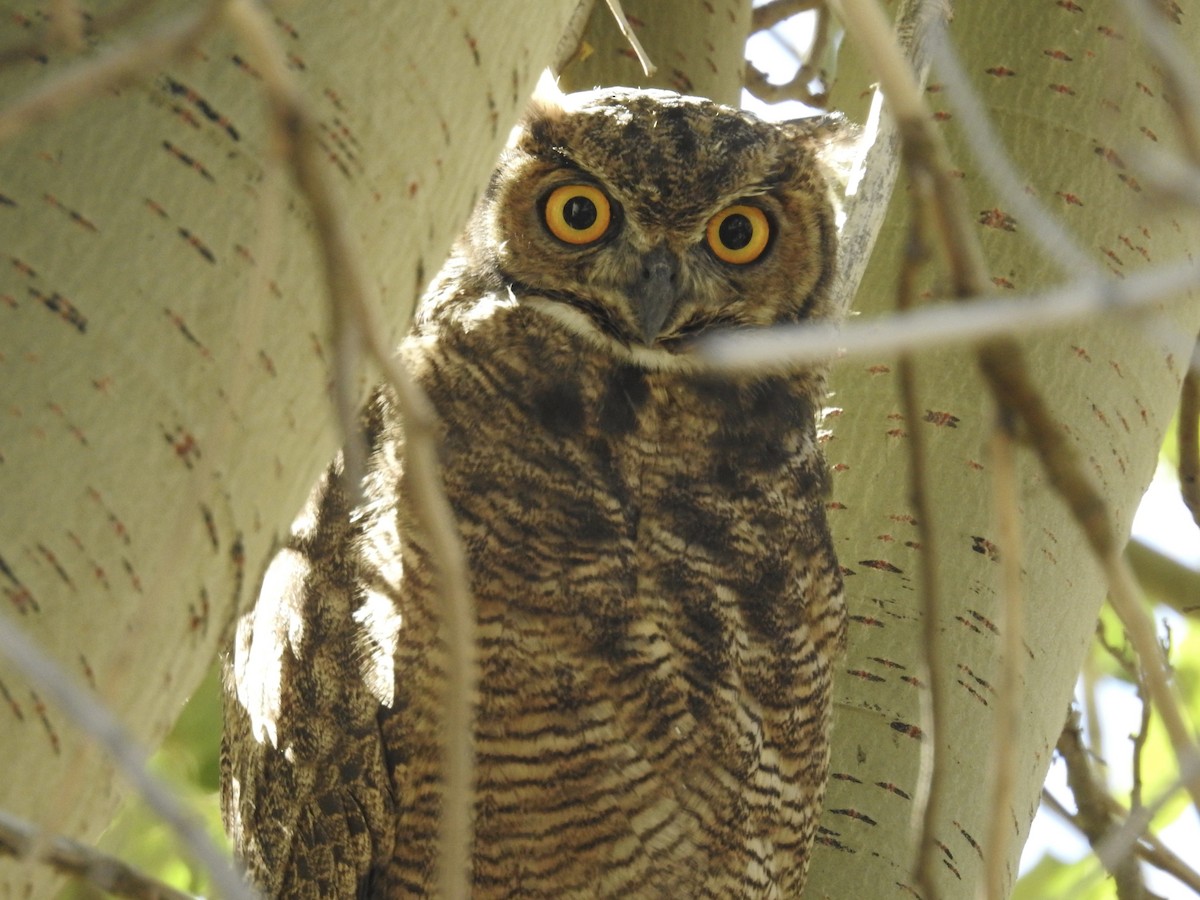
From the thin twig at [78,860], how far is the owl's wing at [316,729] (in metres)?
1.25

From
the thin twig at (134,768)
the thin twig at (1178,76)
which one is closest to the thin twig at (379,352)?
the thin twig at (134,768)

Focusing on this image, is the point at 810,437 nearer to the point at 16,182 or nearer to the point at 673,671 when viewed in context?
the point at 673,671

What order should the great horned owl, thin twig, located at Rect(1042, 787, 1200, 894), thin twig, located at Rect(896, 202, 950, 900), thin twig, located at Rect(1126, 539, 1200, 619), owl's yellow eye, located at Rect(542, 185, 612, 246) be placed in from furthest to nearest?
thin twig, located at Rect(1126, 539, 1200, 619) → owl's yellow eye, located at Rect(542, 185, 612, 246) → thin twig, located at Rect(1042, 787, 1200, 894) → the great horned owl → thin twig, located at Rect(896, 202, 950, 900)

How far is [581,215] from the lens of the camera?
2666mm

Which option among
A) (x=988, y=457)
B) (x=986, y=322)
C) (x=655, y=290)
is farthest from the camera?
(x=655, y=290)

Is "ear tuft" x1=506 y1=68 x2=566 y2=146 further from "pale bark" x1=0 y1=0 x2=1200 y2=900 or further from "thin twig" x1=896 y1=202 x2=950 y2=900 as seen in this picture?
"thin twig" x1=896 y1=202 x2=950 y2=900

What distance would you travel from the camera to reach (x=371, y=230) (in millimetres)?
1318

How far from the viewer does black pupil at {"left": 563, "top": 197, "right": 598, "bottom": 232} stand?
2.66 metres

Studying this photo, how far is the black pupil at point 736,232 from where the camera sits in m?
2.73

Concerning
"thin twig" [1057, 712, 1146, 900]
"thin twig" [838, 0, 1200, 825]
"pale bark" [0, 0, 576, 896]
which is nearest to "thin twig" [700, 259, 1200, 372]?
"thin twig" [838, 0, 1200, 825]

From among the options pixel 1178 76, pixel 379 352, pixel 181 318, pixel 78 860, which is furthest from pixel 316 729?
pixel 1178 76

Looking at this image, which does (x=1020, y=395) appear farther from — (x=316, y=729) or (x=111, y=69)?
(x=316, y=729)

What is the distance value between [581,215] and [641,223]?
0.36ft

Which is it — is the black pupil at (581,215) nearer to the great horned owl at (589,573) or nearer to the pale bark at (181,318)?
the great horned owl at (589,573)
